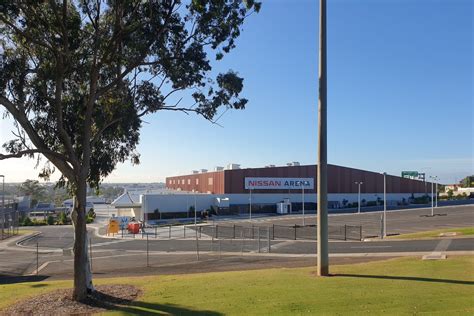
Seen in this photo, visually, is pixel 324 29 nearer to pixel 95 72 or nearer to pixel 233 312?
pixel 95 72

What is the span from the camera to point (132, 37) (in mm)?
14719

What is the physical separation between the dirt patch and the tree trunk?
395 mm

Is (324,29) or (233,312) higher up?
(324,29)

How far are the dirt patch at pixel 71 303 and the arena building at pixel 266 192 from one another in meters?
62.0

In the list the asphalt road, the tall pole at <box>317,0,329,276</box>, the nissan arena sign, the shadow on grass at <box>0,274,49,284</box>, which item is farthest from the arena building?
the tall pole at <box>317,0,329,276</box>

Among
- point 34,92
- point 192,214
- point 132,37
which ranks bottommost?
point 192,214

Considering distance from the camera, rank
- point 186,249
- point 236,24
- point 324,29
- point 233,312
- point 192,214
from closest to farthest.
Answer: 1. point 233,312
2. point 236,24
3. point 324,29
4. point 186,249
5. point 192,214

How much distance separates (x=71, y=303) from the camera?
1395 centimetres

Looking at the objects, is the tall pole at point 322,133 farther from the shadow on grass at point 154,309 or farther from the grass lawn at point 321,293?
the shadow on grass at point 154,309

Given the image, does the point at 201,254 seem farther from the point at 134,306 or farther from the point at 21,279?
the point at 134,306

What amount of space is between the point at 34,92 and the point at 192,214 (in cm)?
6948

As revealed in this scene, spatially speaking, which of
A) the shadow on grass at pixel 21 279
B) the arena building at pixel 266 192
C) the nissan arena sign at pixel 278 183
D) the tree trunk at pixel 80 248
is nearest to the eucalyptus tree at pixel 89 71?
the tree trunk at pixel 80 248

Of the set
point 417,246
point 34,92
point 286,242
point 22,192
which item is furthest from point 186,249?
point 22,192

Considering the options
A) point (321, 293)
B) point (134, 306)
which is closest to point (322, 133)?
point (321, 293)
